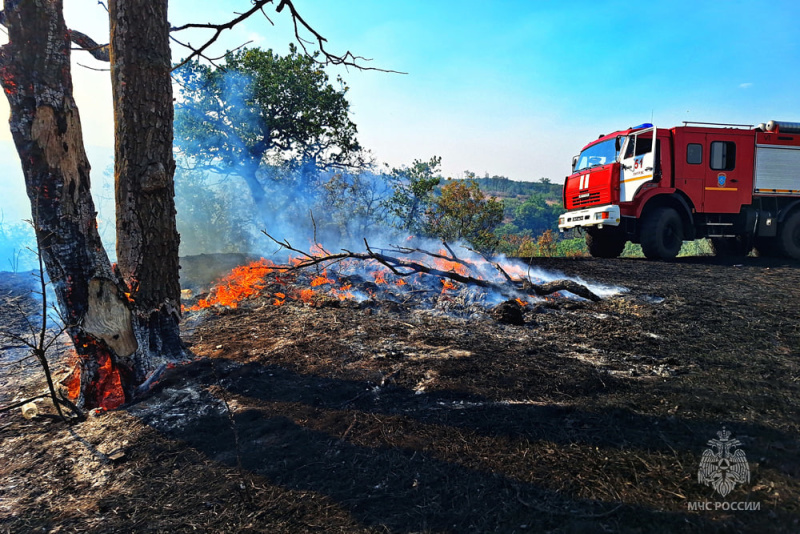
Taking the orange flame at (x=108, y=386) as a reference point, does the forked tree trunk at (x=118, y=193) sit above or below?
above

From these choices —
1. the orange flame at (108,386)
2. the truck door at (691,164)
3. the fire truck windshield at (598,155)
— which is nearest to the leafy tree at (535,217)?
the fire truck windshield at (598,155)

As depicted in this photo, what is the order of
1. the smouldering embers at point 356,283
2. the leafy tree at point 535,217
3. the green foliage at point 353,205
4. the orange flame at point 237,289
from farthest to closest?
the leafy tree at point 535,217 < the green foliage at point 353,205 < the orange flame at point 237,289 < the smouldering embers at point 356,283

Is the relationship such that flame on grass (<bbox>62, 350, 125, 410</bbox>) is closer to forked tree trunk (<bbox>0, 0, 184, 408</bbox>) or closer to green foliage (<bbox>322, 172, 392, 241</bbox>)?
forked tree trunk (<bbox>0, 0, 184, 408</bbox>)

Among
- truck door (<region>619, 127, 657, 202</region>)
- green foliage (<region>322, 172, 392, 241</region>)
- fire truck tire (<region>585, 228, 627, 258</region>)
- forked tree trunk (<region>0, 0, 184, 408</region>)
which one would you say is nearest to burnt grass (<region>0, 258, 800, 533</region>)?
forked tree trunk (<region>0, 0, 184, 408</region>)

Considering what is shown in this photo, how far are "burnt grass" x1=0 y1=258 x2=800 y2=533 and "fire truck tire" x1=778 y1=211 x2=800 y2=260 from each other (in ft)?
31.4

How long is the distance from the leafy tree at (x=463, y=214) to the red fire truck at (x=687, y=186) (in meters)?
2.69

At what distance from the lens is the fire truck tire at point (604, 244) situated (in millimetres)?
11930

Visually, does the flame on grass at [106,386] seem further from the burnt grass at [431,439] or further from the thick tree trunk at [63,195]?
the burnt grass at [431,439]

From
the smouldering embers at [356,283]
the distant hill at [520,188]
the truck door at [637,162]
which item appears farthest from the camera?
the distant hill at [520,188]

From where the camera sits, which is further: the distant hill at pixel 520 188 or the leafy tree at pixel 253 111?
the distant hill at pixel 520 188

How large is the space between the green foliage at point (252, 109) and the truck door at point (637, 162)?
8855 mm

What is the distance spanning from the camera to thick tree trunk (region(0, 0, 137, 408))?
3.21 metres

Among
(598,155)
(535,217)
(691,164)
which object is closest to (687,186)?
(691,164)

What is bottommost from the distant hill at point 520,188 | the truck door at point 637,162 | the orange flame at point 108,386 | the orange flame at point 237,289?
the orange flame at point 108,386
